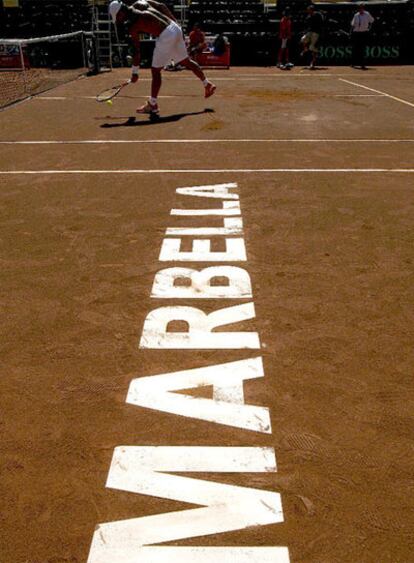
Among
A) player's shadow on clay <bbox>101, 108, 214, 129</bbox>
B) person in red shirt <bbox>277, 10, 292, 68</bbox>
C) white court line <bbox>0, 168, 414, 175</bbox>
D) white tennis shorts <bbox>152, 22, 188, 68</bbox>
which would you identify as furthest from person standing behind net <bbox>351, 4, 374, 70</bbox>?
white court line <bbox>0, 168, 414, 175</bbox>

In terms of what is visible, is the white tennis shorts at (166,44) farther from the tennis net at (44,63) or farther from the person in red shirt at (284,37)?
the person in red shirt at (284,37)

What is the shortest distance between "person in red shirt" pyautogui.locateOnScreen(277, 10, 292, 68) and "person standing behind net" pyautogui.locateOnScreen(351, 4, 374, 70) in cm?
257

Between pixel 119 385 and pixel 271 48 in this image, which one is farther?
pixel 271 48

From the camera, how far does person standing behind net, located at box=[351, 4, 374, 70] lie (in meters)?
24.2

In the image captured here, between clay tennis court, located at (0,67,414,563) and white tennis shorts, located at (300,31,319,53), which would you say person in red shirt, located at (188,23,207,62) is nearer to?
white tennis shorts, located at (300,31,319,53)

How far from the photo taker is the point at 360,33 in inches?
969

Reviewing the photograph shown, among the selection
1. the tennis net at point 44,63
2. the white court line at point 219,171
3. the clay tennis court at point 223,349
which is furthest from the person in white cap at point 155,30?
the tennis net at point 44,63

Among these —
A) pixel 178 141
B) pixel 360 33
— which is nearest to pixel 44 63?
pixel 360 33

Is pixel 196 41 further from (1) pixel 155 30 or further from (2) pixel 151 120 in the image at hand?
(2) pixel 151 120

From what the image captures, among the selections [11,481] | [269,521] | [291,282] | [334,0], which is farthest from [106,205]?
[334,0]

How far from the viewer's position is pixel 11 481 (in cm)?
276

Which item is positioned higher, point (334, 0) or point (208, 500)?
point (334, 0)

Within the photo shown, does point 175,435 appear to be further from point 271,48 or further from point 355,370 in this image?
point 271,48

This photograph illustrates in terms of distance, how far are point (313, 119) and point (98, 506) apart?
11161 mm
